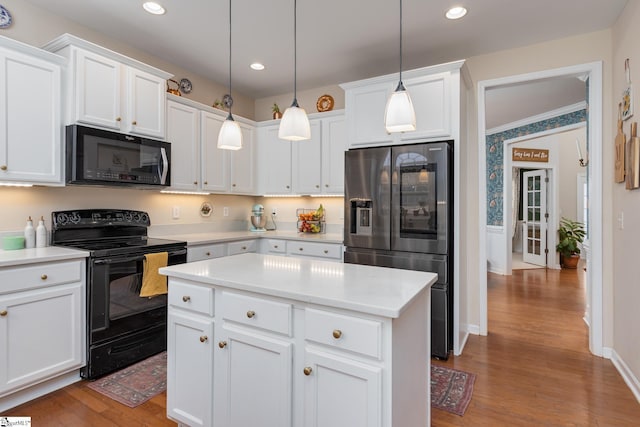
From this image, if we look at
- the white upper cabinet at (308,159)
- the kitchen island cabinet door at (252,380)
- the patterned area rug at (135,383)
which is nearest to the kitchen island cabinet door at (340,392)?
the kitchen island cabinet door at (252,380)

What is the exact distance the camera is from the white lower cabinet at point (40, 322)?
2057 millimetres

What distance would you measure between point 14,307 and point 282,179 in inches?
107

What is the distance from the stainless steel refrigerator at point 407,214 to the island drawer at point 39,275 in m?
2.14

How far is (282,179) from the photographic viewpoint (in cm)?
418

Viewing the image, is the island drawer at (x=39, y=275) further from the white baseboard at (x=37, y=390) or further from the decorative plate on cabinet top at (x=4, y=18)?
the decorative plate on cabinet top at (x=4, y=18)

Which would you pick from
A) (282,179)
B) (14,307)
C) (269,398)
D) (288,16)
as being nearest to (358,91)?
(288,16)

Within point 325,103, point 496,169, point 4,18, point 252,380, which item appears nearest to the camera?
point 252,380

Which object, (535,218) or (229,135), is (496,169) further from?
(229,135)

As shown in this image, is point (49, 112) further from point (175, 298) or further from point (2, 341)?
point (175, 298)

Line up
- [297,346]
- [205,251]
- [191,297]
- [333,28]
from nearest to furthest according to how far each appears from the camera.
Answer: [297,346] < [191,297] < [333,28] < [205,251]

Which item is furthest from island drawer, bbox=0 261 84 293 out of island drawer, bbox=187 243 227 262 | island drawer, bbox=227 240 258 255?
island drawer, bbox=227 240 258 255

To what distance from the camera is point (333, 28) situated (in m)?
2.89

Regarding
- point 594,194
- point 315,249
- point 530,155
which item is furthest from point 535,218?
point 315,249

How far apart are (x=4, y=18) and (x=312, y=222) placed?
314cm
